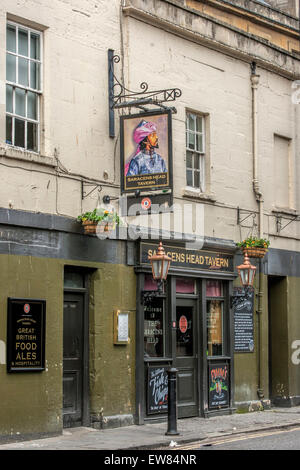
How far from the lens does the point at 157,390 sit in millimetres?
15859

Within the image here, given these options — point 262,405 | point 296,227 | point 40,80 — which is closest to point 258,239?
point 296,227

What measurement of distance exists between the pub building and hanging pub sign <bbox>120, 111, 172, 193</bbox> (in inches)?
60.7

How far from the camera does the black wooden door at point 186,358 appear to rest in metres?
16.7

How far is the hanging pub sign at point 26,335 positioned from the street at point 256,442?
2.63 metres

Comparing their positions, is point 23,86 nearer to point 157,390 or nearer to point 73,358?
point 73,358

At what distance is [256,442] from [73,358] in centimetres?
339

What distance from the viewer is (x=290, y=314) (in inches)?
774

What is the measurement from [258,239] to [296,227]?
2354mm

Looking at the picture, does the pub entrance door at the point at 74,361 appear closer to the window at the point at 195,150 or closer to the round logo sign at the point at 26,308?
the round logo sign at the point at 26,308

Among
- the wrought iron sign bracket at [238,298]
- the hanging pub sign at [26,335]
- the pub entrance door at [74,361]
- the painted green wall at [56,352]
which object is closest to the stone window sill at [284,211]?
the wrought iron sign bracket at [238,298]

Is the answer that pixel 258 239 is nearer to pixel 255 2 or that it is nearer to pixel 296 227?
pixel 296 227

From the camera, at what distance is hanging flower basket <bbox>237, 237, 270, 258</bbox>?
17.8 metres

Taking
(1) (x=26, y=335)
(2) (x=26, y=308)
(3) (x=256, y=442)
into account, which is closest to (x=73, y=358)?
(1) (x=26, y=335)

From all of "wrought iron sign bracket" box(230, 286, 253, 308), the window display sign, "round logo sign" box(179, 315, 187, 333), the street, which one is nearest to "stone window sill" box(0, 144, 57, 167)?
the window display sign
